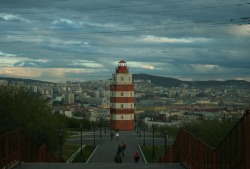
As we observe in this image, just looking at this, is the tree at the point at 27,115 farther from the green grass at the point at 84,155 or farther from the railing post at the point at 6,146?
the railing post at the point at 6,146

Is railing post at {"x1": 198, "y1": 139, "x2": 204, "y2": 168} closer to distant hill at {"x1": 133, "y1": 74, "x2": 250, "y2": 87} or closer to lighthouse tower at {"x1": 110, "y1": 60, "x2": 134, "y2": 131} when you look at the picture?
lighthouse tower at {"x1": 110, "y1": 60, "x2": 134, "y2": 131}

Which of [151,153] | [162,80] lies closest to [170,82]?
[162,80]

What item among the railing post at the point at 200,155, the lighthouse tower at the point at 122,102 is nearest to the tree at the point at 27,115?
the railing post at the point at 200,155

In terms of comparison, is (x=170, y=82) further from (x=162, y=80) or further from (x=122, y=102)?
(x=122, y=102)

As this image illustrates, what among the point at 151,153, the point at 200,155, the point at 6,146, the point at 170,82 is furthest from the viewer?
the point at 170,82

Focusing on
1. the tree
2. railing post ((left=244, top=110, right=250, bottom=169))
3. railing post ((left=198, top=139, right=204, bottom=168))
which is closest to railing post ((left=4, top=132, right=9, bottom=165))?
railing post ((left=198, top=139, right=204, bottom=168))

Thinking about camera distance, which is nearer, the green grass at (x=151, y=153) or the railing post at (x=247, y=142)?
the railing post at (x=247, y=142)

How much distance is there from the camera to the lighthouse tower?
86938 mm

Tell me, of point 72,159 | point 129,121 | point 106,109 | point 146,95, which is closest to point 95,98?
→ point 146,95

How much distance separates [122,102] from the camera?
87.4 meters

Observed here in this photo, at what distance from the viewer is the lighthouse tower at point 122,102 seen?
86.9 m

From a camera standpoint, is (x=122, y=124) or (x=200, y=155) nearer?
(x=200, y=155)

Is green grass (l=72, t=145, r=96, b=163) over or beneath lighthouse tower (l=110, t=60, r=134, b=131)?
beneath

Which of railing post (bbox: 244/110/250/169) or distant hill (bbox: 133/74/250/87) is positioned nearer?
railing post (bbox: 244/110/250/169)
